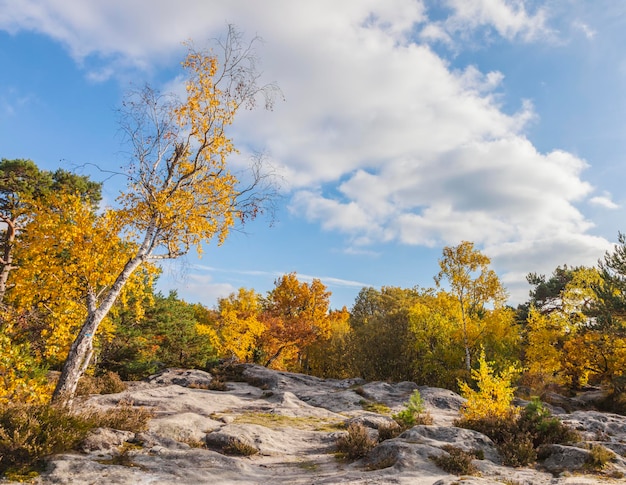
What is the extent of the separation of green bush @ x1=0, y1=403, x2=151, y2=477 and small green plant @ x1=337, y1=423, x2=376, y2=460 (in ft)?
19.5

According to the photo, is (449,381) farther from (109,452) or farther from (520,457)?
(109,452)

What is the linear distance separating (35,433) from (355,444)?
22.7 feet

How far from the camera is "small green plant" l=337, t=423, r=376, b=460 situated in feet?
30.1

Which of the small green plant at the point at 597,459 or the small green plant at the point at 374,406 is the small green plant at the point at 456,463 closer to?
the small green plant at the point at 597,459

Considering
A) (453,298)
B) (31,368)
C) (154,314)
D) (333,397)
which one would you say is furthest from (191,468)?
(453,298)

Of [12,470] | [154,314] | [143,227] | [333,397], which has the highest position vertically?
[143,227]

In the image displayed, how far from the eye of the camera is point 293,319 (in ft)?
130

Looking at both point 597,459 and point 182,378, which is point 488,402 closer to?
point 597,459

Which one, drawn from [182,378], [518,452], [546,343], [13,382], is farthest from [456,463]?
[546,343]

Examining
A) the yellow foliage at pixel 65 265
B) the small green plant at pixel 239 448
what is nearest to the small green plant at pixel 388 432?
the small green plant at pixel 239 448

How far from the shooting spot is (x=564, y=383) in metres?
27.1

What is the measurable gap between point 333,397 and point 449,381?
9.89 metres

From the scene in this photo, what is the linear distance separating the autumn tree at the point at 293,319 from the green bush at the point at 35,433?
89.3 feet

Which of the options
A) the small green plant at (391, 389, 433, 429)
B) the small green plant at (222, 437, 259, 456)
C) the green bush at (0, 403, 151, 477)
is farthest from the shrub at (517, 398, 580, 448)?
the green bush at (0, 403, 151, 477)
